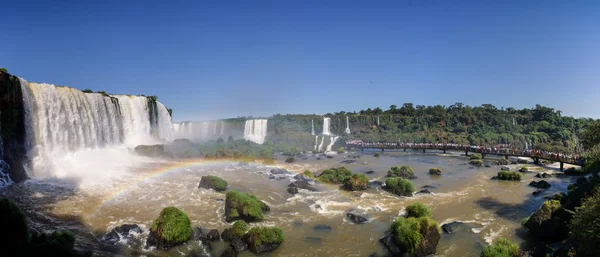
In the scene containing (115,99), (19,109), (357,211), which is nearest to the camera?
(357,211)

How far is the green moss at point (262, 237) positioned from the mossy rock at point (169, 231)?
10.3 ft

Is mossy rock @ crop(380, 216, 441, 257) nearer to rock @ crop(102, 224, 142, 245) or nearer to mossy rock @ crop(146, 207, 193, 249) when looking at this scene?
mossy rock @ crop(146, 207, 193, 249)

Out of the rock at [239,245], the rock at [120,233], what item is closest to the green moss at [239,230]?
the rock at [239,245]

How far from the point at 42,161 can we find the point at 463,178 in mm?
39158

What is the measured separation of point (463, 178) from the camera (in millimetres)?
33344

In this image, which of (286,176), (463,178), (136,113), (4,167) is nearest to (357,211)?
(286,176)

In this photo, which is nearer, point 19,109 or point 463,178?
point 19,109

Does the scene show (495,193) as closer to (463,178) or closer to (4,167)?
(463,178)

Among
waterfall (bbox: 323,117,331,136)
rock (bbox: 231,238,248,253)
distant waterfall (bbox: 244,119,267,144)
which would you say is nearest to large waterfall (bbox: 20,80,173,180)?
rock (bbox: 231,238,248,253)

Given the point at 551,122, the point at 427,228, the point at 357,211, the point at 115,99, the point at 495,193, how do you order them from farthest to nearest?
the point at 551,122 → the point at 115,99 → the point at 495,193 → the point at 357,211 → the point at 427,228

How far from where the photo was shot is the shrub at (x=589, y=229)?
969cm

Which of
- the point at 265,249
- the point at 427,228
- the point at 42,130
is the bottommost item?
the point at 265,249

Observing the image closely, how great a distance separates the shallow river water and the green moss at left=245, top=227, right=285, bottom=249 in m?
0.44

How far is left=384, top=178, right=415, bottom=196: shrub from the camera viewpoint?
→ 25062 millimetres
